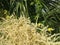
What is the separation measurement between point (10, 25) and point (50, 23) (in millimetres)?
1111

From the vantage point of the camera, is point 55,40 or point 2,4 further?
point 2,4

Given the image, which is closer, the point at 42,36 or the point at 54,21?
the point at 42,36

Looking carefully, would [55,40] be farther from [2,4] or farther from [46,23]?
[2,4]

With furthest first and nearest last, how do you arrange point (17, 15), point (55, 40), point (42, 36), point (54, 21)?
point (54, 21) → point (17, 15) → point (55, 40) → point (42, 36)

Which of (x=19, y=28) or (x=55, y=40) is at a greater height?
(x=19, y=28)

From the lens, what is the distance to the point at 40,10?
4.41 meters

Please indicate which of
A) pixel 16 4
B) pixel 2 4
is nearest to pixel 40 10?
pixel 16 4

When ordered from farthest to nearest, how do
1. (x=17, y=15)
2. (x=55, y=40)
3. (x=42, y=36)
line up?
(x=17, y=15), (x=55, y=40), (x=42, y=36)

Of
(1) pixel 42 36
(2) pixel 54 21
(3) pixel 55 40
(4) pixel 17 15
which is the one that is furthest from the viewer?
(2) pixel 54 21

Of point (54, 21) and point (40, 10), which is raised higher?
point (40, 10)

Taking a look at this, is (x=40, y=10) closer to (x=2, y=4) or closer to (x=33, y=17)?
(x=33, y=17)

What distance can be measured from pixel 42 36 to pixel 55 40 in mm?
416

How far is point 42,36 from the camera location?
11.5 feet

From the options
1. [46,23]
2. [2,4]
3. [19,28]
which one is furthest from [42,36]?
[2,4]
